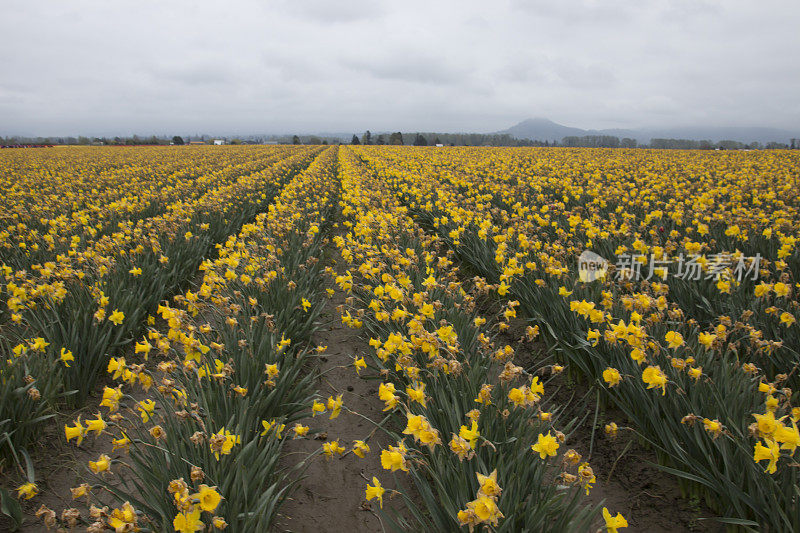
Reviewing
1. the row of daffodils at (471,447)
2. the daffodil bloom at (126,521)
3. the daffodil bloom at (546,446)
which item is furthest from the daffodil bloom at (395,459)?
the daffodil bloom at (126,521)

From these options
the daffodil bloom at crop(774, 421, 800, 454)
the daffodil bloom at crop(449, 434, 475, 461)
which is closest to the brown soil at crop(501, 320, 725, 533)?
the daffodil bloom at crop(774, 421, 800, 454)

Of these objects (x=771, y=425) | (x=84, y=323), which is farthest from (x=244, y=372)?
(x=771, y=425)

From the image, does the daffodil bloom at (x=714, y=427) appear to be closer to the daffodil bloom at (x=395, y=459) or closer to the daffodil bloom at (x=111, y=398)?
the daffodil bloom at (x=395, y=459)

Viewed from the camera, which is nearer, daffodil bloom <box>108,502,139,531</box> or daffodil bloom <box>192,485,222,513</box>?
daffodil bloom <box>108,502,139,531</box>

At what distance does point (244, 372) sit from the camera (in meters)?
2.89

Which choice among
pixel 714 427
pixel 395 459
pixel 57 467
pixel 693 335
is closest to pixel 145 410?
pixel 57 467

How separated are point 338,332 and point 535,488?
324cm

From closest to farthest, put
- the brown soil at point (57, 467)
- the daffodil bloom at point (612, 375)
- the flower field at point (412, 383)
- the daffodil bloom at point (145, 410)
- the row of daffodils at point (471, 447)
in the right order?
the row of daffodils at point (471, 447) → the flower field at point (412, 383) → the daffodil bloom at point (145, 410) → the daffodil bloom at point (612, 375) → the brown soil at point (57, 467)

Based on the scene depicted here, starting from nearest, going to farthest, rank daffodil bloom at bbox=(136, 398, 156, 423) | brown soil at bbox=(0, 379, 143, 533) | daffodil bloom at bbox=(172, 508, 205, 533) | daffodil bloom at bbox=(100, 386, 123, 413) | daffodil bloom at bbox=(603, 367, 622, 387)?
daffodil bloom at bbox=(172, 508, 205, 533) → daffodil bloom at bbox=(100, 386, 123, 413) → daffodil bloom at bbox=(136, 398, 156, 423) → daffodil bloom at bbox=(603, 367, 622, 387) → brown soil at bbox=(0, 379, 143, 533)

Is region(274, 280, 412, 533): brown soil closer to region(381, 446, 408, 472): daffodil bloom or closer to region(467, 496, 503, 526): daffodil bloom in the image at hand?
region(381, 446, 408, 472): daffodil bloom

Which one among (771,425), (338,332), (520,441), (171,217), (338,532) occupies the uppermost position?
(171,217)

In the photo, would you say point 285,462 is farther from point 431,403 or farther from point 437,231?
point 437,231

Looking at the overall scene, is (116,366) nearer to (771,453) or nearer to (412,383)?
(412,383)

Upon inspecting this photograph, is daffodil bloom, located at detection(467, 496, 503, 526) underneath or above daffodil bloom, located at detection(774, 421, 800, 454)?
underneath
